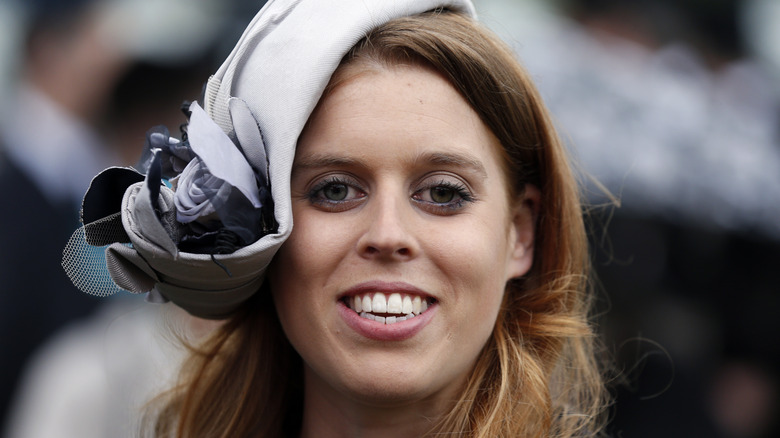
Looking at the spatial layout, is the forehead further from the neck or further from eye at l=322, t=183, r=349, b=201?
the neck

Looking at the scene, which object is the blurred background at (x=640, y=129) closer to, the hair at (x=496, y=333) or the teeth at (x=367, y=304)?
the hair at (x=496, y=333)

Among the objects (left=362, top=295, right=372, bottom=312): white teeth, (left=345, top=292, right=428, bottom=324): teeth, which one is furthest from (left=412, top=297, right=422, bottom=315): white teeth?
(left=362, top=295, right=372, bottom=312): white teeth

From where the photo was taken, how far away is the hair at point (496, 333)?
7.50ft

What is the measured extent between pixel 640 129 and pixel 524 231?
91.2 inches

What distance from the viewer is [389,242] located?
6.82 ft

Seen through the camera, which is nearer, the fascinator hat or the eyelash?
the fascinator hat

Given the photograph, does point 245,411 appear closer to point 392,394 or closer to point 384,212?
point 392,394

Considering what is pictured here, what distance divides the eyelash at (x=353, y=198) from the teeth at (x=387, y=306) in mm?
227

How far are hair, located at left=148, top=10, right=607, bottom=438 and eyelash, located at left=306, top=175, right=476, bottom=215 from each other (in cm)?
23

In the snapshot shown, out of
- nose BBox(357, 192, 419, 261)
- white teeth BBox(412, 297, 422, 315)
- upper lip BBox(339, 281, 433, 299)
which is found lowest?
white teeth BBox(412, 297, 422, 315)

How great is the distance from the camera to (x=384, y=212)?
2.12 metres

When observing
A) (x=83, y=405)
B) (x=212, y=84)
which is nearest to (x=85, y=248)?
(x=212, y=84)

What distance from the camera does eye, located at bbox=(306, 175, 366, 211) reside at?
7.20ft

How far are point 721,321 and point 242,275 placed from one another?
3.43 meters
